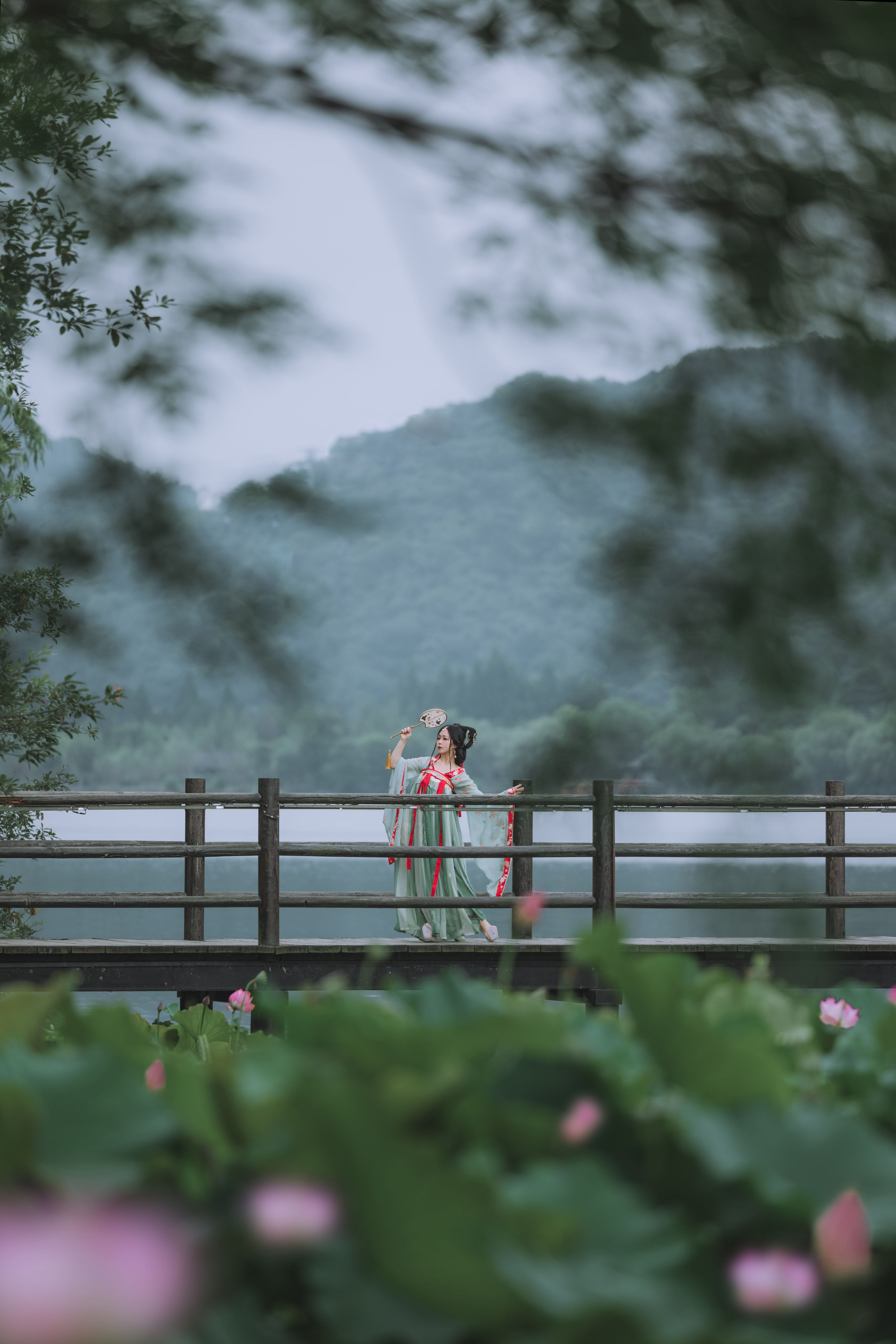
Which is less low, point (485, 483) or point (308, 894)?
point (485, 483)

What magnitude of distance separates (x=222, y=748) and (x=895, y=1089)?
0.73 m

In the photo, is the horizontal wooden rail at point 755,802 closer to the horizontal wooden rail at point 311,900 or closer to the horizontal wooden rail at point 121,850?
the horizontal wooden rail at point 311,900

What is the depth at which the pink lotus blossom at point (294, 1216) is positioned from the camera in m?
0.67

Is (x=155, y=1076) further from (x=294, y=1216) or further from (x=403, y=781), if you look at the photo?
(x=403, y=781)

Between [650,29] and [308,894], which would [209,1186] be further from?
[308,894]

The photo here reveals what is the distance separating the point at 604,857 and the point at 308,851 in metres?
1.68

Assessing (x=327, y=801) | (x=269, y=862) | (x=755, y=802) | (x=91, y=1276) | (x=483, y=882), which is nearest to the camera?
(x=91, y=1276)

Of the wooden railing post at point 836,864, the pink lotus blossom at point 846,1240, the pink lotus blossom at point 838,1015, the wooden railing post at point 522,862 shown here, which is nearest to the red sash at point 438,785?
the wooden railing post at point 522,862

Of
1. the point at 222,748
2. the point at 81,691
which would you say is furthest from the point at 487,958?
the point at 222,748

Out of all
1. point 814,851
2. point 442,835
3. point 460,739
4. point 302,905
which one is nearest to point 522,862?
point 442,835

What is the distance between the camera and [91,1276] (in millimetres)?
545

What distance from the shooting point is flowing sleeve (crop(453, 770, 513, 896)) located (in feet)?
23.5

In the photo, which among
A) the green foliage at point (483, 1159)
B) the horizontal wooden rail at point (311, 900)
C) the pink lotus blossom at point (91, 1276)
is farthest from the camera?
the horizontal wooden rail at point (311, 900)

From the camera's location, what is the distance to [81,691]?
630 centimetres
